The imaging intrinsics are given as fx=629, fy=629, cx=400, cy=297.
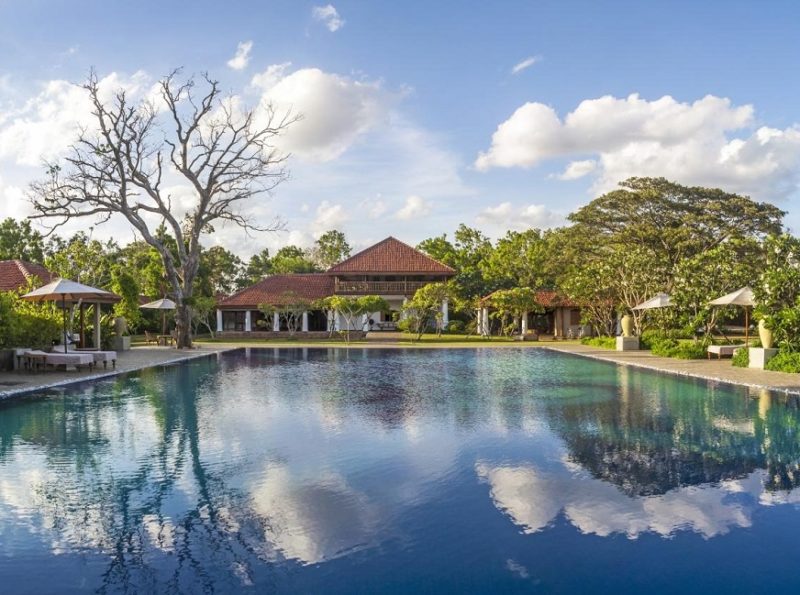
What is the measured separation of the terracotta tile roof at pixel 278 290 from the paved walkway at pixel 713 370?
22.6m

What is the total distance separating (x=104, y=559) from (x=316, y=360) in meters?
18.4

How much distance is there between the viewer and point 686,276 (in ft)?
75.0

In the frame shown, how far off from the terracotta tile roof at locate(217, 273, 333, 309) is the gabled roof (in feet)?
5.82

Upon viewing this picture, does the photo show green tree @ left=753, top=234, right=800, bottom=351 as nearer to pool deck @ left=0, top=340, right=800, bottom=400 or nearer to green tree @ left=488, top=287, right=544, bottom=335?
pool deck @ left=0, top=340, right=800, bottom=400

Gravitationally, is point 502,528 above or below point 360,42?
below

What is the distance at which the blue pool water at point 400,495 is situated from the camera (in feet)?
15.5

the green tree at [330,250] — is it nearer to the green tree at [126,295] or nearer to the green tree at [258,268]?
the green tree at [258,268]

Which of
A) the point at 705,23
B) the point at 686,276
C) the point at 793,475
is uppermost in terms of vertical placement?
the point at 705,23

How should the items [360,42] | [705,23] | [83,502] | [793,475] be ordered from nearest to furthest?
[83,502] < [793,475] < [705,23] < [360,42]

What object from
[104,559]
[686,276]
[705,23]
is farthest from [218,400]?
[686,276]

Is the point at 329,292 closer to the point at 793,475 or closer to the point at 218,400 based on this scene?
the point at 218,400

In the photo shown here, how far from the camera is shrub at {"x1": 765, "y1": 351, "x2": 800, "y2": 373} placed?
16.2 meters

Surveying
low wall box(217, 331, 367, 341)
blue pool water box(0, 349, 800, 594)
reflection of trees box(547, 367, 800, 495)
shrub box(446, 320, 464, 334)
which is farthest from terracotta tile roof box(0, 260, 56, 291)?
reflection of trees box(547, 367, 800, 495)

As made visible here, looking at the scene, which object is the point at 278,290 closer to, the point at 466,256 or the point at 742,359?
the point at 466,256
